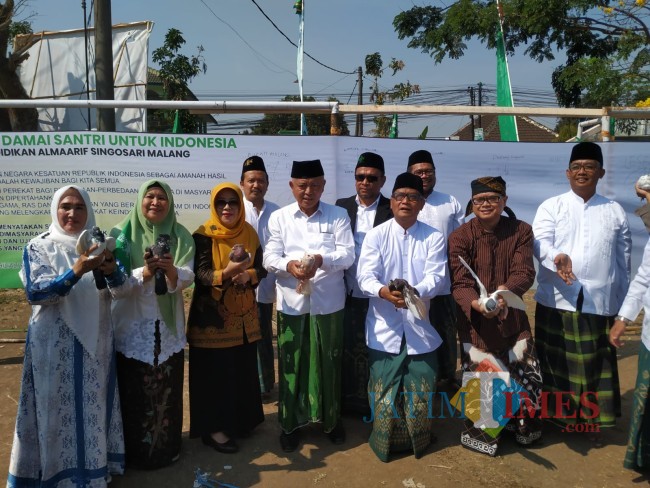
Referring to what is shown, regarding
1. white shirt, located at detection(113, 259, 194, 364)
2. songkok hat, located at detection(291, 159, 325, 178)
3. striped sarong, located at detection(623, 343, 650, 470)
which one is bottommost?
striped sarong, located at detection(623, 343, 650, 470)

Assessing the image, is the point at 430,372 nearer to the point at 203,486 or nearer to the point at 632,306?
the point at 632,306

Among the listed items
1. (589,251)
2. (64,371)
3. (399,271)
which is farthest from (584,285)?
(64,371)

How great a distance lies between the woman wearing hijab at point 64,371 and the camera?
2.64 meters

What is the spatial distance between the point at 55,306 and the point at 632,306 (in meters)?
3.17

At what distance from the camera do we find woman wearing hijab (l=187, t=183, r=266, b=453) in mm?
3137

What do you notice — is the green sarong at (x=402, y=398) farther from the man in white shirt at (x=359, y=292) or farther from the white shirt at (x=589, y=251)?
the white shirt at (x=589, y=251)

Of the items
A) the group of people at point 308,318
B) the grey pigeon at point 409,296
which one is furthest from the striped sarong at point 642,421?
the grey pigeon at point 409,296

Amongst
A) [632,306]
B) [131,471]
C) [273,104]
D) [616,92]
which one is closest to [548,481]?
[632,306]

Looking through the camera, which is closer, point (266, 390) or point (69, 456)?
point (69, 456)

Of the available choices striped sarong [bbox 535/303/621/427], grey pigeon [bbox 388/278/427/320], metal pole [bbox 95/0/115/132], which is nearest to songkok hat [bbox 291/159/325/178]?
grey pigeon [bbox 388/278/427/320]

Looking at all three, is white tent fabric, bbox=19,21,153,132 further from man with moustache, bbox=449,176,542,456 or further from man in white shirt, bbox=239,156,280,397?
man with moustache, bbox=449,176,542,456

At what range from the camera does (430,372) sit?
322 centimetres

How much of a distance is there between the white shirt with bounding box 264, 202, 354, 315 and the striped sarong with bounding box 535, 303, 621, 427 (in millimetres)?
1454

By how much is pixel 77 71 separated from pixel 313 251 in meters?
8.55
